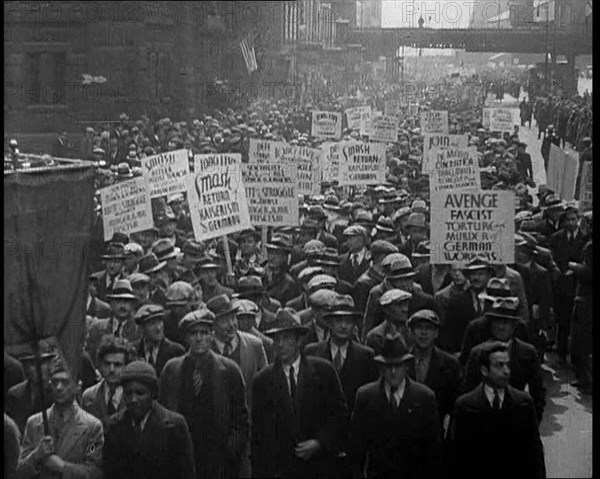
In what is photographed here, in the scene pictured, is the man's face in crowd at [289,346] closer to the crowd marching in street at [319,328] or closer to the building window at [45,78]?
the crowd marching in street at [319,328]

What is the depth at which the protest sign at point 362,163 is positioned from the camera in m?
6.57

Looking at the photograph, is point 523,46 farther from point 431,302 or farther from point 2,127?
point 2,127

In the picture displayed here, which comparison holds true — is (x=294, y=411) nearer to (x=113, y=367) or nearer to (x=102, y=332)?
(x=113, y=367)

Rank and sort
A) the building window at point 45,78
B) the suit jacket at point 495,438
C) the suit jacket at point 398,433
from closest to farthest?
the suit jacket at point 495,438
the suit jacket at point 398,433
the building window at point 45,78

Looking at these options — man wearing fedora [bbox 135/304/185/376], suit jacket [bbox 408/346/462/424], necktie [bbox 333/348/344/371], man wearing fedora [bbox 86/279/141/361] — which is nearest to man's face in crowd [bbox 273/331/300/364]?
necktie [bbox 333/348/344/371]

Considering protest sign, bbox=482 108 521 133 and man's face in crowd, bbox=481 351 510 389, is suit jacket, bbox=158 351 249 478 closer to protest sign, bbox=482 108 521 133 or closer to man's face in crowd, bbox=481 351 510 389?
man's face in crowd, bbox=481 351 510 389

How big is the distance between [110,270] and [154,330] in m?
0.48

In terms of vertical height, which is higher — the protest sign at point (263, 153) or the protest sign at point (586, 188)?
the protest sign at point (263, 153)

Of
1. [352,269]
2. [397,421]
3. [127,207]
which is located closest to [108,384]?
[127,207]

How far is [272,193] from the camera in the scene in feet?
21.3

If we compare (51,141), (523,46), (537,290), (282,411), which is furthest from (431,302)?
(51,141)

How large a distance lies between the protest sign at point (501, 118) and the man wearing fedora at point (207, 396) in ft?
6.57

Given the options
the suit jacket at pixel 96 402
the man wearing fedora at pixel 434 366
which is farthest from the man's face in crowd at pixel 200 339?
the man wearing fedora at pixel 434 366

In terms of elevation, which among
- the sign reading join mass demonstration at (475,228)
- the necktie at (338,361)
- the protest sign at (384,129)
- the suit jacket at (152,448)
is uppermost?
the protest sign at (384,129)
